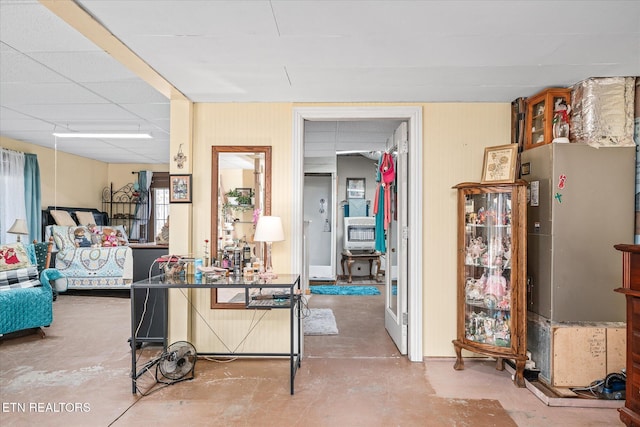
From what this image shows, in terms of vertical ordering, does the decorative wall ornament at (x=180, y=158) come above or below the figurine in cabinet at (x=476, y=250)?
above

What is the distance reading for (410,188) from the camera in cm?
382

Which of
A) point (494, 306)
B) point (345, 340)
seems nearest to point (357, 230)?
point (345, 340)

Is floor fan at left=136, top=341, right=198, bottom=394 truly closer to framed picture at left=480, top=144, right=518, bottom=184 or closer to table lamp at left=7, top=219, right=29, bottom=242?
framed picture at left=480, top=144, right=518, bottom=184

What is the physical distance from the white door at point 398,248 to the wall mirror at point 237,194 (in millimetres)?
1291

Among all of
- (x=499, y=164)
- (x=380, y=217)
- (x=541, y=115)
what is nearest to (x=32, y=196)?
(x=380, y=217)

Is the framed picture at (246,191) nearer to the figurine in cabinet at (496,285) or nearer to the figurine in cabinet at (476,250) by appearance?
the figurine in cabinet at (476,250)

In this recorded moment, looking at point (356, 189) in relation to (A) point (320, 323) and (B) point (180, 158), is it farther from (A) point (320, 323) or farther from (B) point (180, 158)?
(B) point (180, 158)

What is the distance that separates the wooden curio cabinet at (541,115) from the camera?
327cm

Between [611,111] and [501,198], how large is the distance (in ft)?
3.25

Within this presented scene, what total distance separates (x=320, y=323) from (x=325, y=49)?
3.44 m

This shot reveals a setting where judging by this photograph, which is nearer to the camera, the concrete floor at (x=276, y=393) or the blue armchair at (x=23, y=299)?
the concrete floor at (x=276, y=393)

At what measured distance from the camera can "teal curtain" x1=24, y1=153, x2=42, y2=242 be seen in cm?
669

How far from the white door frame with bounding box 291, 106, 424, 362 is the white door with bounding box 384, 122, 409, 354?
0.11m

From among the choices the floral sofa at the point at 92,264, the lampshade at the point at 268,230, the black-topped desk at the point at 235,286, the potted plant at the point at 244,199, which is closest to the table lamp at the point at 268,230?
the lampshade at the point at 268,230
